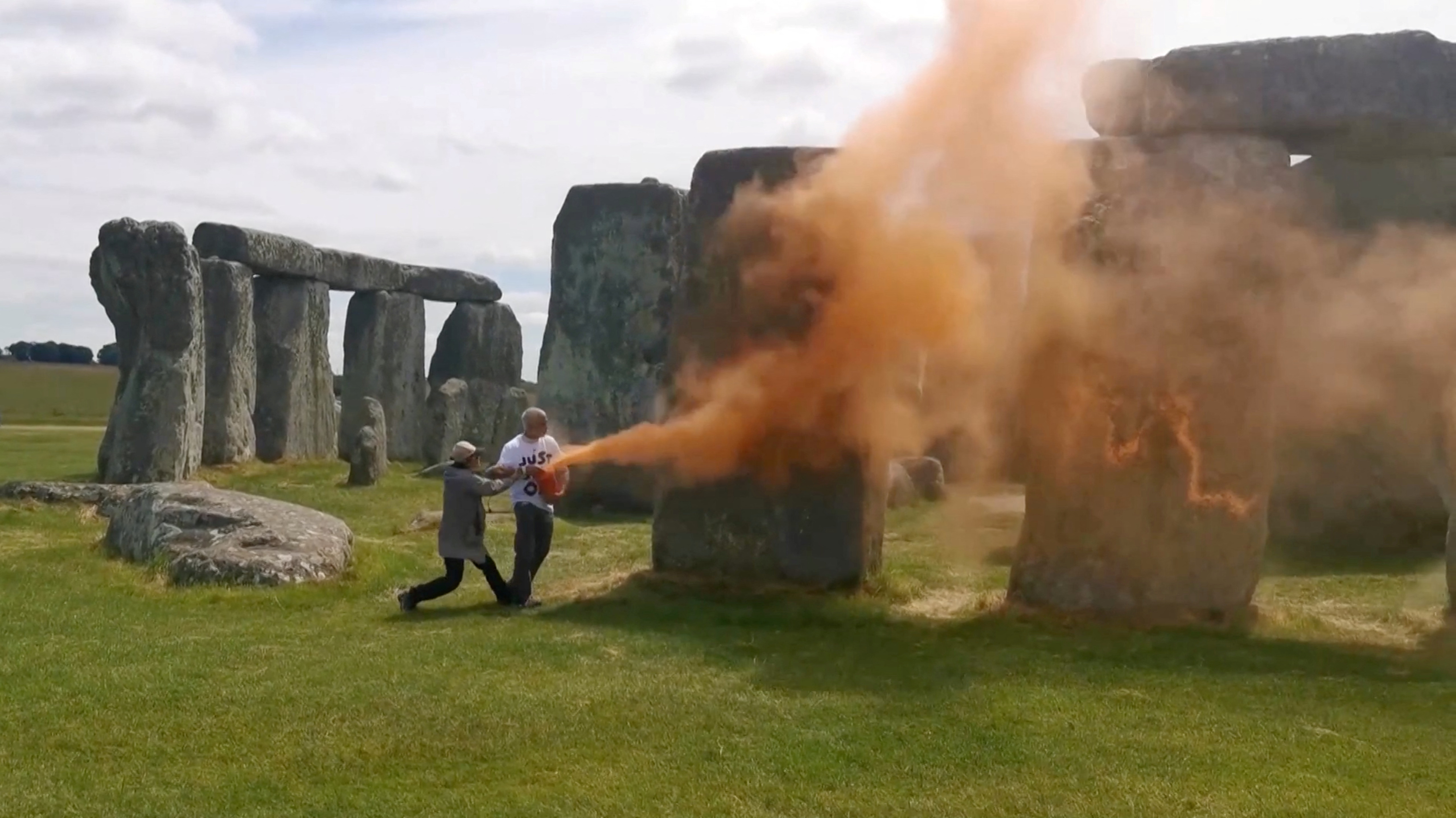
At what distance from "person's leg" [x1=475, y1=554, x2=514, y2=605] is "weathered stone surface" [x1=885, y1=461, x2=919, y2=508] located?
8.78 m

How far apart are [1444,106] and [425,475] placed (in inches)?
638

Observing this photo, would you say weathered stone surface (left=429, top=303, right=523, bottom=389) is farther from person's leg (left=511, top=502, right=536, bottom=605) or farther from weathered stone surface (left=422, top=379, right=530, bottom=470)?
person's leg (left=511, top=502, right=536, bottom=605)

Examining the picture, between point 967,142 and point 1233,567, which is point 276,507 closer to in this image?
point 967,142

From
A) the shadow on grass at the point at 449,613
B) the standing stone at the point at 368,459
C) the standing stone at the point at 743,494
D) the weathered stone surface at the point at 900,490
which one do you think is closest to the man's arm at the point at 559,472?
the standing stone at the point at 743,494

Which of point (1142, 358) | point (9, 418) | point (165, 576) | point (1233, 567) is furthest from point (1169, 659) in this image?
point (9, 418)

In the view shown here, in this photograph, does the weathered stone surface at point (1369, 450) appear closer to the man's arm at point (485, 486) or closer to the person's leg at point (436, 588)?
the man's arm at point (485, 486)

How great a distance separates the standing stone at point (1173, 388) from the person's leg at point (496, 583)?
12.5ft

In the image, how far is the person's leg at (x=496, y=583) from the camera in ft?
36.0

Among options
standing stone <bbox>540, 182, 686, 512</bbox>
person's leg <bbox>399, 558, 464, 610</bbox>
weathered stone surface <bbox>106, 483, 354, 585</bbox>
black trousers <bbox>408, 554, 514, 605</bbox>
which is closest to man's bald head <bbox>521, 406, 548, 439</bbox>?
black trousers <bbox>408, 554, 514, 605</bbox>

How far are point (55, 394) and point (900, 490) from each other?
4319 centimetres

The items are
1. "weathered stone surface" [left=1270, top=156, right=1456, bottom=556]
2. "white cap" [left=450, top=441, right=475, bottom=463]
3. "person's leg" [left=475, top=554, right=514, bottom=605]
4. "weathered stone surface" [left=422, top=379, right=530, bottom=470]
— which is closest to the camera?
"person's leg" [left=475, top=554, right=514, bottom=605]

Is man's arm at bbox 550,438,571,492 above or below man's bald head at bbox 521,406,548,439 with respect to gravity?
below

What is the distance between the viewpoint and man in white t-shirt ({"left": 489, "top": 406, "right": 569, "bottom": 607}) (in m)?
11.0

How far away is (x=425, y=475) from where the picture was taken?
76.4ft
